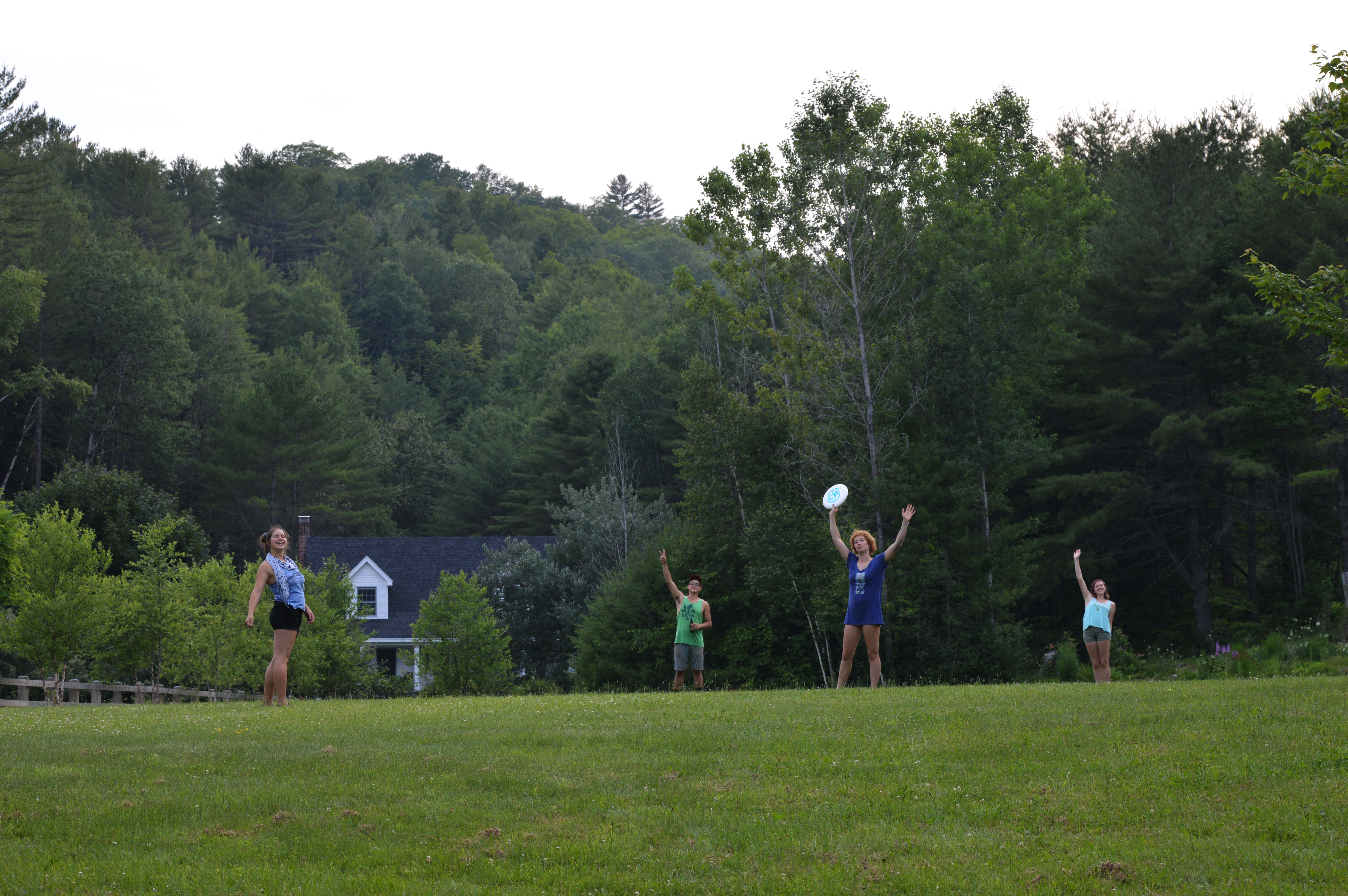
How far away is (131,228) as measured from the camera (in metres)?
84.3

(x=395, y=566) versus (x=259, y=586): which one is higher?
(x=395, y=566)

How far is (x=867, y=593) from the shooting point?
50.2ft

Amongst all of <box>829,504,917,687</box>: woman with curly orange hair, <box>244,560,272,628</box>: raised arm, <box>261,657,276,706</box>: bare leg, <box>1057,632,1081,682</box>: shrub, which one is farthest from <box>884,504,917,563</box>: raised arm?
<box>1057,632,1081,682</box>: shrub

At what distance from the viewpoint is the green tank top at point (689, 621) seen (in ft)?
62.2

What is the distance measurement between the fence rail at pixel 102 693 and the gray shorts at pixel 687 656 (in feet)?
40.4

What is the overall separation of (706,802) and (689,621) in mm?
10793

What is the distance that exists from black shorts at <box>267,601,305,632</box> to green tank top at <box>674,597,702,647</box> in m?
6.48

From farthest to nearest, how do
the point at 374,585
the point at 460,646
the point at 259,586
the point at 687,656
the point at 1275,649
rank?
1. the point at 374,585
2. the point at 460,646
3. the point at 1275,649
4. the point at 687,656
5. the point at 259,586

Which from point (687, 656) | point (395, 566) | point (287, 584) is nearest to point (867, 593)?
point (687, 656)

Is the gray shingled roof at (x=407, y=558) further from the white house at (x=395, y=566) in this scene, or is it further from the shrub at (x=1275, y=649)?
the shrub at (x=1275, y=649)

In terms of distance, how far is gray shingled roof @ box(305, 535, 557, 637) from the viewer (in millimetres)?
59094

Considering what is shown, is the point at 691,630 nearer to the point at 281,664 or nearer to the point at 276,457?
the point at 281,664

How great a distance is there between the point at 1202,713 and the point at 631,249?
476 ft

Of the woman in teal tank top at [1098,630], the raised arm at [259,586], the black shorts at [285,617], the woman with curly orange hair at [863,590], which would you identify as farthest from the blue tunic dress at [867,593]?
the raised arm at [259,586]
